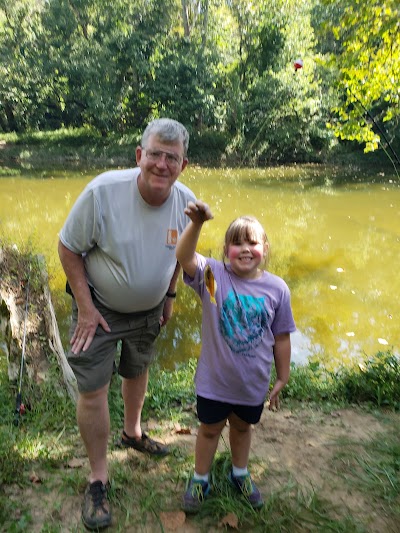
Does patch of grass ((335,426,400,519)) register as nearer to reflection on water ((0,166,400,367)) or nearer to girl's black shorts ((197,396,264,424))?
girl's black shorts ((197,396,264,424))

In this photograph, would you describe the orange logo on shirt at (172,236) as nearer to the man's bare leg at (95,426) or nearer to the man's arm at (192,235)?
the man's arm at (192,235)

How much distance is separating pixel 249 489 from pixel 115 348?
97 centimetres

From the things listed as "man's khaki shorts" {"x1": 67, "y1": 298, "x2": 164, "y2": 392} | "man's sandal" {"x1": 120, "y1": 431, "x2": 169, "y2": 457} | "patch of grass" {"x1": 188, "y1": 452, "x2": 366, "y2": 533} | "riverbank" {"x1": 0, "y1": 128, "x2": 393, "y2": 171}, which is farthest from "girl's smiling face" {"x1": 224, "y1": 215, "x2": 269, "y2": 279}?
"riverbank" {"x1": 0, "y1": 128, "x2": 393, "y2": 171}

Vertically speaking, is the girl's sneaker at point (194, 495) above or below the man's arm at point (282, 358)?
below

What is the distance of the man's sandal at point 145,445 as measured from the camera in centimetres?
260

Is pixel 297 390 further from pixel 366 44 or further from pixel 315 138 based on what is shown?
pixel 315 138

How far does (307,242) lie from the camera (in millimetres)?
9531

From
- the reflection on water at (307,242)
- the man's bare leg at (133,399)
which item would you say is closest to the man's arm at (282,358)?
the man's bare leg at (133,399)

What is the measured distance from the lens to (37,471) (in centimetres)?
240

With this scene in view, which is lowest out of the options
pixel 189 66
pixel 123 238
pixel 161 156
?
pixel 123 238

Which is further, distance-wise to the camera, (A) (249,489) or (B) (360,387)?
(B) (360,387)

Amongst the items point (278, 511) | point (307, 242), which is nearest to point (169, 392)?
point (278, 511)

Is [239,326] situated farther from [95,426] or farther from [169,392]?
[169,392]

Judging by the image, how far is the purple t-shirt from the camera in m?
1.98
